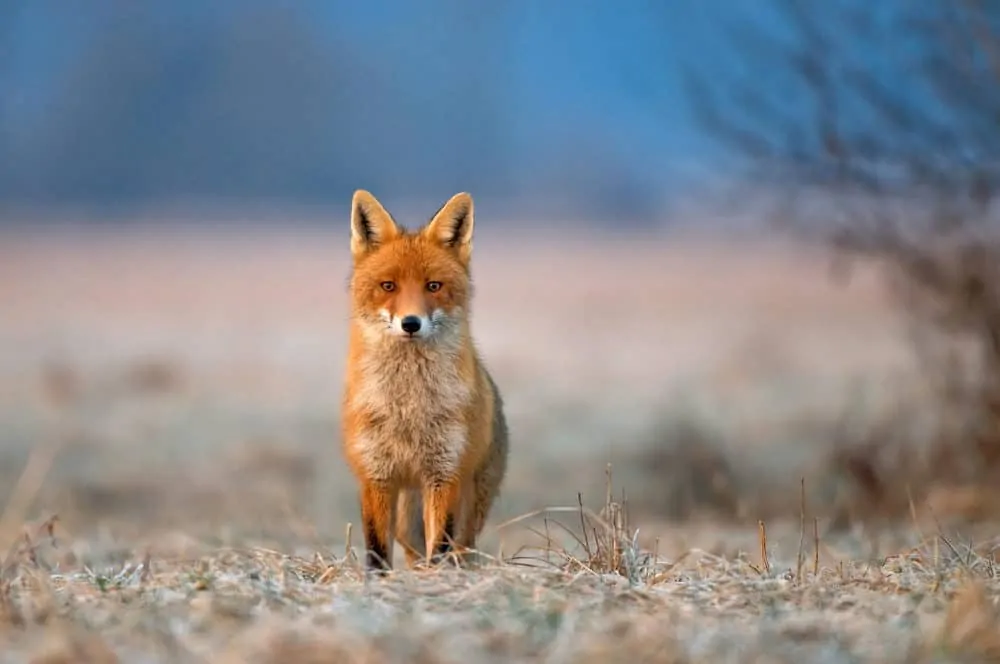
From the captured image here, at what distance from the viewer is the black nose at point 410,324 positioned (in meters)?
6.35

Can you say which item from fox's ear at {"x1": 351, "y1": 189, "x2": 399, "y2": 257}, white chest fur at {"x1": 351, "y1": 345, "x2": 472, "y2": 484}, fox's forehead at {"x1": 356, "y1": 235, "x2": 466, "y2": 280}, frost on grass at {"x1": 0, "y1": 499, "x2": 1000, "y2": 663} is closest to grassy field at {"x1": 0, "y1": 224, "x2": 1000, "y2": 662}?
frost on grass at {"x1": 0, "y1": 499, "x2": 1000, "y2": 663}

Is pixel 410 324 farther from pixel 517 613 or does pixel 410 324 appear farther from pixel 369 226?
pixel 517 613

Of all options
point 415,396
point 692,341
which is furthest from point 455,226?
point 692,341

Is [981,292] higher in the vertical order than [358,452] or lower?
higher

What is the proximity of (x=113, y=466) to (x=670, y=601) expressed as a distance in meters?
9.57

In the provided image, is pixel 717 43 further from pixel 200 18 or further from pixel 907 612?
pixel 200 18

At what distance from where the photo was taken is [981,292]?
988 centimetres

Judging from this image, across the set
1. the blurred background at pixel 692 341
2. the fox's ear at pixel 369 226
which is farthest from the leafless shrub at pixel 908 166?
the fox's ear at pixel 369 226

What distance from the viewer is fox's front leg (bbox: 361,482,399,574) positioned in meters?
6.46

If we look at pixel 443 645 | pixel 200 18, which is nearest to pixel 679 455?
pixel 443 645

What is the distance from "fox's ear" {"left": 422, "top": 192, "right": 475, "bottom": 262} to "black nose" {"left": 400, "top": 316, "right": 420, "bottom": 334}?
0.58 m

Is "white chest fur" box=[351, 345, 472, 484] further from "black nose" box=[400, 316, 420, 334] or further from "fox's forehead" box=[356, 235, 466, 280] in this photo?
"fox's forehead" box=[356, 235, 466, 280]

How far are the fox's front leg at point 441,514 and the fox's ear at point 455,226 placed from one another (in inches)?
42.2

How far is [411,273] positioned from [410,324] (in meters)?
0.30
